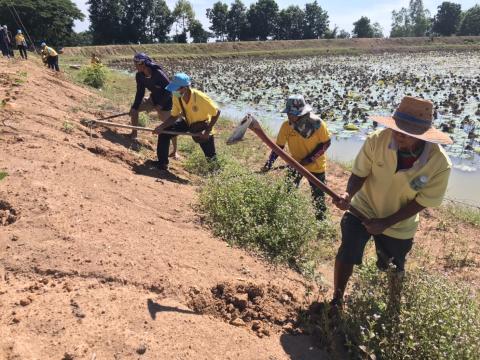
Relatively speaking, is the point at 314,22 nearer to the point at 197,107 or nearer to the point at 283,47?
the point at 283,47

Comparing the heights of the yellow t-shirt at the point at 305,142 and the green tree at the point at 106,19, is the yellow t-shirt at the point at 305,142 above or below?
below

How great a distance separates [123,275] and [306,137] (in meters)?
2.56

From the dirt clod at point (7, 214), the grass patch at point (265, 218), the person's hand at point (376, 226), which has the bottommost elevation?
the grass patch at point (265, 218)

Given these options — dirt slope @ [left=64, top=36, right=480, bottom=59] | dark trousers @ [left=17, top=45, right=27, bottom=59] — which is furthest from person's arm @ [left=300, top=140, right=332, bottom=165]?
dirt slope @ [left=64, top=36, right=480, bottom=59]

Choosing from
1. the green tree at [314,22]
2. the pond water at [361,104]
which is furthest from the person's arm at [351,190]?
the green tree at [314,22]

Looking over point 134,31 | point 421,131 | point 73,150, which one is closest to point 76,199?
point 73,150

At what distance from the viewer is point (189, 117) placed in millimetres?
5797

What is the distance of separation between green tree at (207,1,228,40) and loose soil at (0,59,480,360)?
62.3 meters

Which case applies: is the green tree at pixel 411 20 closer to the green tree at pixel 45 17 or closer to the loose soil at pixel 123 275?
the green tree at pixel 45 17

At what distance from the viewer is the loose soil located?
2486 millimetres

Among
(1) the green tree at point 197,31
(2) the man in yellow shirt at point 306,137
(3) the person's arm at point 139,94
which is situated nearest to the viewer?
(2) the man in yellow shirt at point 306,137

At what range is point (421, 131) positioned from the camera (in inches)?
107

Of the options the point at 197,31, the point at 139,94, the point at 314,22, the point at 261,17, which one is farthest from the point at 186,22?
the point at 139,94

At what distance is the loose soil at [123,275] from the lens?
8.16 feet
